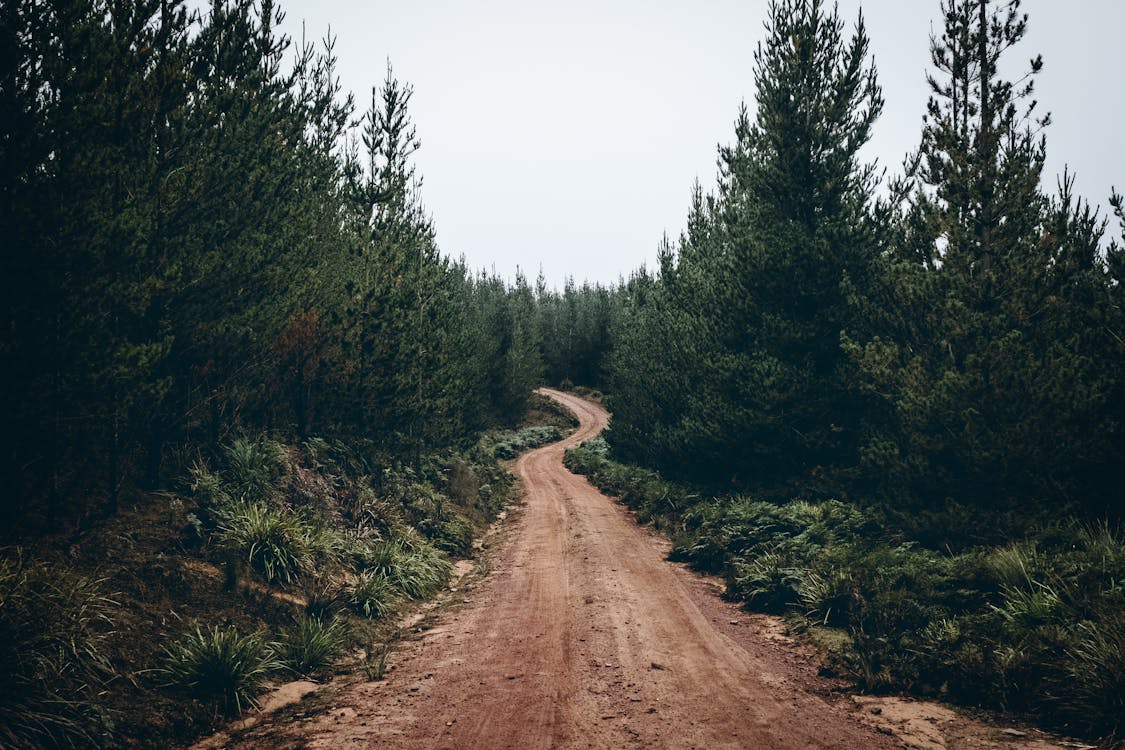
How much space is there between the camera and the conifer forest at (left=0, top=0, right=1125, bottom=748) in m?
6.15

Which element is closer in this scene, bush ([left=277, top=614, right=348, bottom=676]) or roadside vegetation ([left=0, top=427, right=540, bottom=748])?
roadside vegetation ([left=0, top=427, right=540, bottom=748])

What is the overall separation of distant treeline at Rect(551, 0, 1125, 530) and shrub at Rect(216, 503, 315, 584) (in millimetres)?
10023

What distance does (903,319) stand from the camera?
11.1 m

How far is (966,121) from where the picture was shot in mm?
10914

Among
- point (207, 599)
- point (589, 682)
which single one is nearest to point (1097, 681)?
point (589, 682)

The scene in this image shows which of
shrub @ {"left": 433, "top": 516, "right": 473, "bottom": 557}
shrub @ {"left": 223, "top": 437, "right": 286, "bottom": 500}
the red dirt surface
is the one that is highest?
shrub @ {"left": 223, "top": 437, "right": 286, "bottom": 500}

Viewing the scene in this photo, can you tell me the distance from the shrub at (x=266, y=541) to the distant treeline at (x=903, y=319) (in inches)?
395

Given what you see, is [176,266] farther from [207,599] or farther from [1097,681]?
[1097,681]

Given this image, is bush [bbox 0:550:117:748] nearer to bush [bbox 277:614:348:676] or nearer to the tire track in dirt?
the tire track in dirt

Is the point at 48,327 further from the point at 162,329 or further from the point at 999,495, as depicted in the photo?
the point at 999,495

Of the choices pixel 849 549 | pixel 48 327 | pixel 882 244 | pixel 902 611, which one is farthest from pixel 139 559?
pixel 882 244

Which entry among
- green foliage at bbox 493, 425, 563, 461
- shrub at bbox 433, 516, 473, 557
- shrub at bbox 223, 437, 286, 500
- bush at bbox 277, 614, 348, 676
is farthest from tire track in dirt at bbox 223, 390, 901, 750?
green foliage at bbox 493, 425, 563, 461

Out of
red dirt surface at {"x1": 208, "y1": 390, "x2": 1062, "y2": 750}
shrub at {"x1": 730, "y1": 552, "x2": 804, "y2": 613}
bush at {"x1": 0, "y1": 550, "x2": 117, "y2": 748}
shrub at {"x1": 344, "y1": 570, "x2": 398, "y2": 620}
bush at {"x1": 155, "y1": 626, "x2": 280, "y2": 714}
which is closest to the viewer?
bush at {"x1": 0, "y1": 550, "x2": 117, "y2": 748}

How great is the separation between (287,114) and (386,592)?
39.3ft
